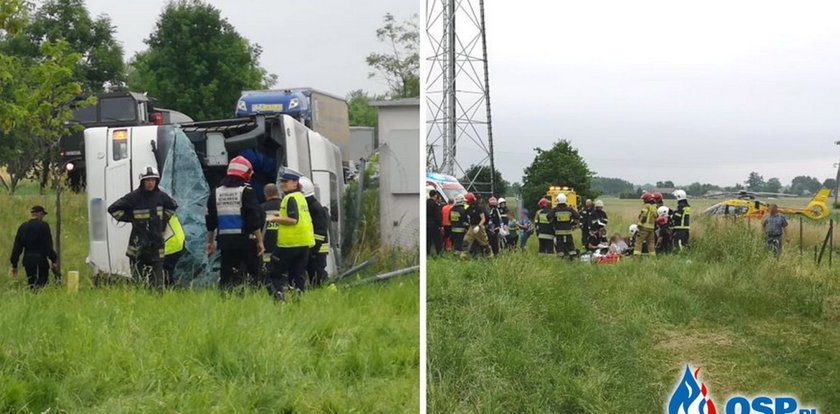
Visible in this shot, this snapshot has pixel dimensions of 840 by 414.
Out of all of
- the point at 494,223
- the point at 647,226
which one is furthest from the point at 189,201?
the point at 647,226

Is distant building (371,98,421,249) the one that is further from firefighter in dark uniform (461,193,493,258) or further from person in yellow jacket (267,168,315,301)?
firefighter in dark uniform (461,193,493,258)

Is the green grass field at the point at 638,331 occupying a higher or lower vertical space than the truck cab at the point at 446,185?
lower

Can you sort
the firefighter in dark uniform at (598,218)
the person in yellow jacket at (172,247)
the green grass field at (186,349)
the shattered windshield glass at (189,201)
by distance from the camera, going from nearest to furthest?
the firefighter in dark uniform at (598,218) < the green grass field at (186,349) < the shattered windshield glass at (189,201) < the person in yellow jacket at (172,247)

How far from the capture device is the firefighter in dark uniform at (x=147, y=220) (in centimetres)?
377

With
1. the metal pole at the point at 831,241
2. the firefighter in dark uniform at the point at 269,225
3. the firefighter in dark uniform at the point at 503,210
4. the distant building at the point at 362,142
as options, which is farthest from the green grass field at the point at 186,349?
the metal pole at the point at 831,241

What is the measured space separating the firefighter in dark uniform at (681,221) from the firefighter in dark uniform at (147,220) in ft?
8.15

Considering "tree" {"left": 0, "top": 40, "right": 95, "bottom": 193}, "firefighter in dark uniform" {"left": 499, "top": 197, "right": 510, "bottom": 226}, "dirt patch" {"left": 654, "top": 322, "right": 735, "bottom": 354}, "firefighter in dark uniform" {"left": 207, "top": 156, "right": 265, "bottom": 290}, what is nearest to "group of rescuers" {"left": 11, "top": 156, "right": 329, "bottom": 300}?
"firefighter in dark uniform" {"left": 207, "top": 156, "right": 265, "bottom": 290}

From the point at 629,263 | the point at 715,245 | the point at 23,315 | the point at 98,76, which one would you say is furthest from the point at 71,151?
the point at 715,245

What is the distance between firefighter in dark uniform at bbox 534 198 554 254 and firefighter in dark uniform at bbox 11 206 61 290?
7.74 feet

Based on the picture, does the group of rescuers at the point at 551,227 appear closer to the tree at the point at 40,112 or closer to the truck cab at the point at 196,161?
the truck cab at the point at 196,161

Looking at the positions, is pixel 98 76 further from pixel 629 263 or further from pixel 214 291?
pixel 629 263

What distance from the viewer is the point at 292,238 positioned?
15.4 ft

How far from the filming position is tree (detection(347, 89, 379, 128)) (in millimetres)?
3766

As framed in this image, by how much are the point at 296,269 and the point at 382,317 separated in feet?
2.73
